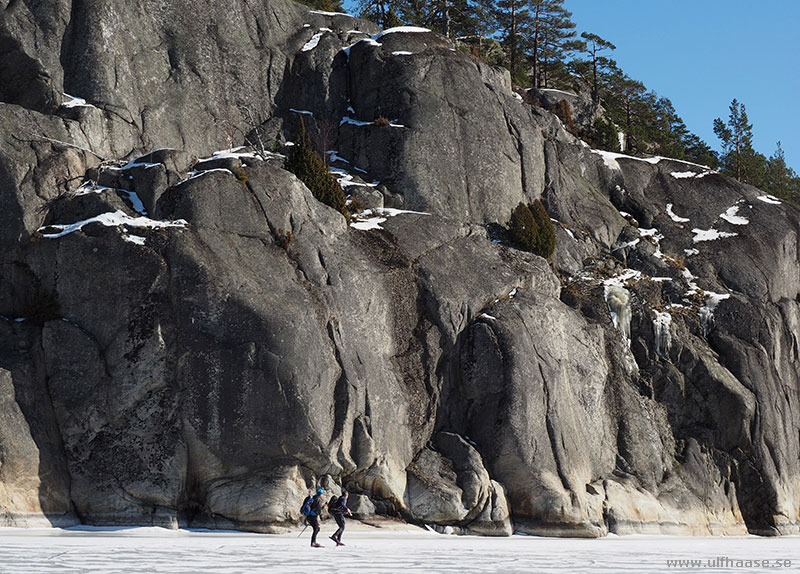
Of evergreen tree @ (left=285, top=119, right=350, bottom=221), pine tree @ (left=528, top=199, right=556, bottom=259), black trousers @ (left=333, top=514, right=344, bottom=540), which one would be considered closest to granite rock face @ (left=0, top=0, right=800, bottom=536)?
pine tree @ (left=528, top=199, right=556, bottom=259)

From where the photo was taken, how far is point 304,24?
176 ft

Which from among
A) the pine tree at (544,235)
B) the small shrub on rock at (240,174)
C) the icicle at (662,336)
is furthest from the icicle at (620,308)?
the small shrub on rock at (240,174)

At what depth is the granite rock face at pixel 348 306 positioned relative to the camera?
31703mm

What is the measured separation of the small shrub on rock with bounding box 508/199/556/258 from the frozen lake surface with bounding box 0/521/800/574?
18262 mm

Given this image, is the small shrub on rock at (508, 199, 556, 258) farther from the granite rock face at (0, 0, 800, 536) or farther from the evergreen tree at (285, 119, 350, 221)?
the evergreen tree at (285, 119, 350, 221)

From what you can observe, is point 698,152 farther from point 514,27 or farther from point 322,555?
point 322,555

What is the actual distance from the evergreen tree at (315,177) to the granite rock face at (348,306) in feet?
7.46

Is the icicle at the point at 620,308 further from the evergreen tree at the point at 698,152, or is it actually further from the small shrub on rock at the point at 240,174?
the evergreen tree at the point at 698,152

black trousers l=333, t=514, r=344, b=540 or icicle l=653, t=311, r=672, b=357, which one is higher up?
icicle l=653, t=311, r=672, b=357

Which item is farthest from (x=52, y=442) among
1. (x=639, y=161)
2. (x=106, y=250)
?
(x=639, y=161)

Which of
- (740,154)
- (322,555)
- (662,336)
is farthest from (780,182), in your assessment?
(322,555)

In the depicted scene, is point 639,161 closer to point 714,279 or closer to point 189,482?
point 714,279

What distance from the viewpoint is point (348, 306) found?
3600 cm

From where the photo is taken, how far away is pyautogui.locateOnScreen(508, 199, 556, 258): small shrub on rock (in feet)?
152
